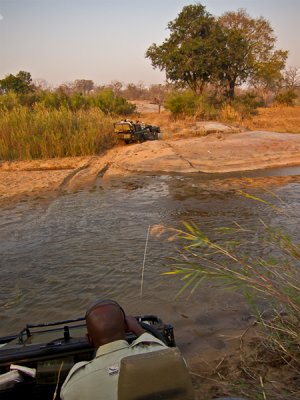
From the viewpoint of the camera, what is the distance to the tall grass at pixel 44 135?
10914 millimetres

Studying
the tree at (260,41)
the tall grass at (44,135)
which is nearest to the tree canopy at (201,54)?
the tree at (260,41)

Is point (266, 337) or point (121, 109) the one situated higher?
point (121, 109)

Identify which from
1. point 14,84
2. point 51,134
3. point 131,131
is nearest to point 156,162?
point 131,131

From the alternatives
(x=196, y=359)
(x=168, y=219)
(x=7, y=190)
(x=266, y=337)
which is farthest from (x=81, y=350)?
(x=7, y=190)

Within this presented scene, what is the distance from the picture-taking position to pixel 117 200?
25.3ft

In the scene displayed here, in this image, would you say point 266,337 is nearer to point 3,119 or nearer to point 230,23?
point 3,119

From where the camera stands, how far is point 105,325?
172 centimetres

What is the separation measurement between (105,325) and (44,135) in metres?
10.0

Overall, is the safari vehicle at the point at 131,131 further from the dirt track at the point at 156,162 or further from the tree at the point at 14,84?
the tree at the point at 14,84

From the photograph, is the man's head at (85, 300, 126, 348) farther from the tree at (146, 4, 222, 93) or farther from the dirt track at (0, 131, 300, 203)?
the tree at (146, 4, 222, 93)

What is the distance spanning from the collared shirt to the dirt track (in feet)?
24.1

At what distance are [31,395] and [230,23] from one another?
103 ft

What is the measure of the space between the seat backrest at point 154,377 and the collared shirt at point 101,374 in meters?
0.19

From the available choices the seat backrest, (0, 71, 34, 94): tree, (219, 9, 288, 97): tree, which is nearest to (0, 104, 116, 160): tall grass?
the seat backrest
